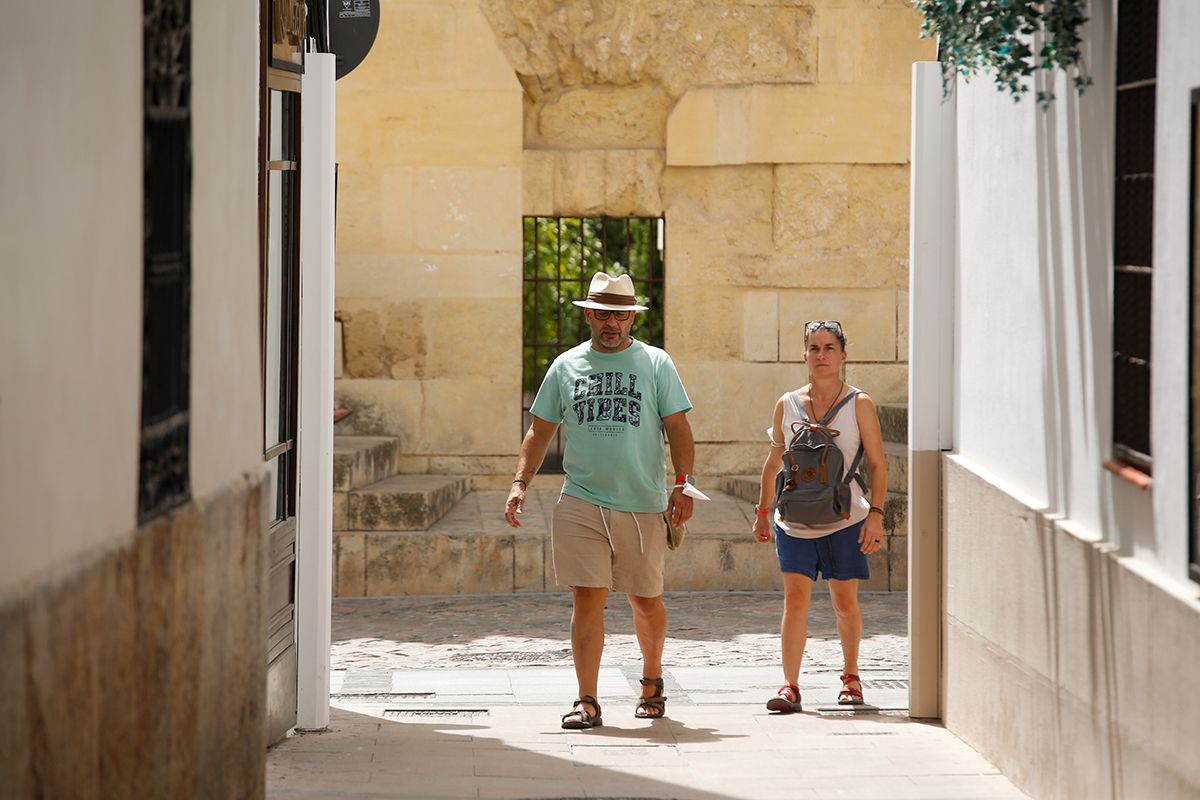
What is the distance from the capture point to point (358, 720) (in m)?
7.45

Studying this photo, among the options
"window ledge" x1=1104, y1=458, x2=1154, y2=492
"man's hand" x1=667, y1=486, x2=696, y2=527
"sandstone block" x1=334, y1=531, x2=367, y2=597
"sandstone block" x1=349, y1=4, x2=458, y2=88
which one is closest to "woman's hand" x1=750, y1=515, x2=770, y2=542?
"man's hand" x1=667, y1=486, x2=696, y2=527

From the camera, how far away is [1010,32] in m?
5.11

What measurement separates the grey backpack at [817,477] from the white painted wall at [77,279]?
138 inches

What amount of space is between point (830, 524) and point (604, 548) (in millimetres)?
1003

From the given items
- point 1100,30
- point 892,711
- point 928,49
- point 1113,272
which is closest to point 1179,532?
point 1113,272

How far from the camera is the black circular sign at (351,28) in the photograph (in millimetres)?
7527

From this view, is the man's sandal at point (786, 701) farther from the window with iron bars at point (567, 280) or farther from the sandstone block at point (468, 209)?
the sandstone block at point (468, 209)

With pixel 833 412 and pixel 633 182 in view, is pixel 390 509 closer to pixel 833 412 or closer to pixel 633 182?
pixel 633 182

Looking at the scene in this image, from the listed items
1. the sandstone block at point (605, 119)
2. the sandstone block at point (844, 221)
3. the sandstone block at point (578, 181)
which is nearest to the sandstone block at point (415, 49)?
the sandstone block at point (605, 119)

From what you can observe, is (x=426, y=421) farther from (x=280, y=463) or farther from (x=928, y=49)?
(x=280, y=463)

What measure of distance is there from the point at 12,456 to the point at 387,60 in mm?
10244

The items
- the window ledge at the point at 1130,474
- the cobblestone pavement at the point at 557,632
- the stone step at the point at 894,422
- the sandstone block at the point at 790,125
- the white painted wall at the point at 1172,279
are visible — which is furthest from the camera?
the sandstone block at the point at 790,125

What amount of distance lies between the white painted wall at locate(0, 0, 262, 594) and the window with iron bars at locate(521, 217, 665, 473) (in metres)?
8.51

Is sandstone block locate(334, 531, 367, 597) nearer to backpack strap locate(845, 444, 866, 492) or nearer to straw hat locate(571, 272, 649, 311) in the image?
straw hat locate(571, 272, 649, 311)
